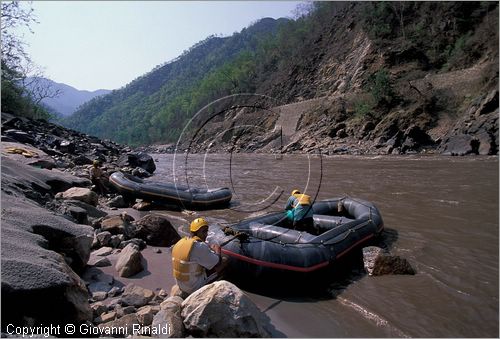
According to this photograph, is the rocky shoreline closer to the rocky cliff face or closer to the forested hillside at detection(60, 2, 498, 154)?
the rocky cliff face

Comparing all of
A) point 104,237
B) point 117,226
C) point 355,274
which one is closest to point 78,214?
point 117,226

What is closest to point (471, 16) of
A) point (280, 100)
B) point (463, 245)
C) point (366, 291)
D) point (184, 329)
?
point (280, 100)

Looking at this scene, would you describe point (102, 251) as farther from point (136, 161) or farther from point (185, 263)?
point (136, 161)

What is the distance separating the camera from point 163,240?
7254mm

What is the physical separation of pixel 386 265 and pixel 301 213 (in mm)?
2030

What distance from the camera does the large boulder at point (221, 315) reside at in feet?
12.2

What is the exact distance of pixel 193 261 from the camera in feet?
15.5

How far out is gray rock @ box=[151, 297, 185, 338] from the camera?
3652 mm

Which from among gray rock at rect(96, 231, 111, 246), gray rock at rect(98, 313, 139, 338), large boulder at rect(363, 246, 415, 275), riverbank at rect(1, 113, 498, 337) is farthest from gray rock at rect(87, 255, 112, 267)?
large boulder at rect(363, 246, 415, 275)

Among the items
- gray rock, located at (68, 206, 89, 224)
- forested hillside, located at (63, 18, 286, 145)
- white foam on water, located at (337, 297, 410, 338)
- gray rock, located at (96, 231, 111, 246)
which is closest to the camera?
white foam on water, located at (337, 297, 410, 338)

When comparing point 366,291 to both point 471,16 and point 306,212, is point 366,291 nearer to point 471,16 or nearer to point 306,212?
point 306,212

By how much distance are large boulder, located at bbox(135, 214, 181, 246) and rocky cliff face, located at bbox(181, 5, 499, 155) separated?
7.47m

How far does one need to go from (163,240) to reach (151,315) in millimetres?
3310

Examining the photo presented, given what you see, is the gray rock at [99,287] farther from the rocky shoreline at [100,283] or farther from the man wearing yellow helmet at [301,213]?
the man wearing yellow helmet at [301,213]
